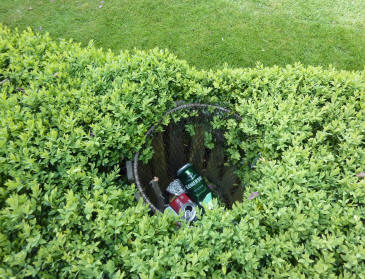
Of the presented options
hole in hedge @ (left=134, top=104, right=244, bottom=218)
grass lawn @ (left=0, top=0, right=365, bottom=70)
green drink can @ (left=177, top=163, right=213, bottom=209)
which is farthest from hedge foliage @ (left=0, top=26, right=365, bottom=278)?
grass lawn @ (left=0, top=0, right=365, bottom=70)

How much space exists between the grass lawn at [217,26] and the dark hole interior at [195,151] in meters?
2.70

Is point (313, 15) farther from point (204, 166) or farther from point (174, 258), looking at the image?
point (174, 258)

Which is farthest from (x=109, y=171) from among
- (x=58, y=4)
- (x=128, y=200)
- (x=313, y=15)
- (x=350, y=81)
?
(x=313, y=15)

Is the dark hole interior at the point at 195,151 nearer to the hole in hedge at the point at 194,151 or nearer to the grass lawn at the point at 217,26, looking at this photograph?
the hole in hedge at the point at 194,151

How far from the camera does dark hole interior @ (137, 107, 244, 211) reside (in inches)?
117

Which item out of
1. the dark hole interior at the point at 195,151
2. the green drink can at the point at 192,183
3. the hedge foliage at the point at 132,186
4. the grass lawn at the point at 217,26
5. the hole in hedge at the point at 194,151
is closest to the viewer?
the hedge foliage at the point at 132,186

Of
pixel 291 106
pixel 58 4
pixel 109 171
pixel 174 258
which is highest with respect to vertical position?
pixel 58 4

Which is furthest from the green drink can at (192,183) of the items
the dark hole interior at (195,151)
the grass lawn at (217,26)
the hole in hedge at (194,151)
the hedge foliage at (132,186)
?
the grass lawn at (217,26)

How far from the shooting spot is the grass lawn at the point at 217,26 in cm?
568

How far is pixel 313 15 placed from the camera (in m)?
6.40

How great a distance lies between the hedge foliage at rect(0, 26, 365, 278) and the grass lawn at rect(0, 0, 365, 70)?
2752 millimetres

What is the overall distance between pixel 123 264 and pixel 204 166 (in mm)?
1988

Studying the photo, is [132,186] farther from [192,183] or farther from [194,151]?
[194,151]

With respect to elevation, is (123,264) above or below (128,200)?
below
